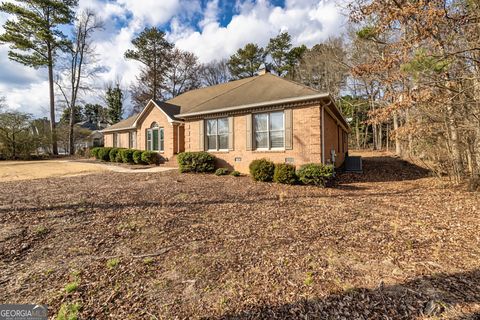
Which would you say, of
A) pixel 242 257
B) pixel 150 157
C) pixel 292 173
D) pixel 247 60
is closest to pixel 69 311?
pixel 242 257

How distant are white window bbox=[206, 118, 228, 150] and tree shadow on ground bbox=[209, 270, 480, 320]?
9.83 meters

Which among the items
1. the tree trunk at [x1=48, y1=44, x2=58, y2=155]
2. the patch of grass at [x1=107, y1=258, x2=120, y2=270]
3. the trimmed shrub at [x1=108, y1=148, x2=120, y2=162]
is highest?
the tree trunk at [x1=48, y1=44, x2=58, y2=155]

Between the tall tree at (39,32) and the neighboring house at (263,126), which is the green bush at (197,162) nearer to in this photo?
the neighboring house at (263,126)

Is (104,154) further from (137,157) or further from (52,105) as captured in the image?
(52,105)

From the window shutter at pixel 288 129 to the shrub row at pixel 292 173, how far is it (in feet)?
4.09

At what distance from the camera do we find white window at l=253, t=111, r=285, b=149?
10180 millimetres

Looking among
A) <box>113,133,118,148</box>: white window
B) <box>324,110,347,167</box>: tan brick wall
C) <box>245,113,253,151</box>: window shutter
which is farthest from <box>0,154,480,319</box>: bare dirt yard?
<box>113,133,118,148</box>: white window

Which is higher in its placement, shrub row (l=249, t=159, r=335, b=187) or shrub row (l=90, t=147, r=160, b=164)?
shrub row (l=90, t=147, r=160, b=164)

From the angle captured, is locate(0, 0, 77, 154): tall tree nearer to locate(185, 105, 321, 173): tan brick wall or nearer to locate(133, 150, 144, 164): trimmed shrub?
locate(133, 150, 144, 164): trimmed shrub

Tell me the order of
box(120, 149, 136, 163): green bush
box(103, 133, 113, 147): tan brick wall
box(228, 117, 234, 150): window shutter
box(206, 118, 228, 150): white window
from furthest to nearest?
box(103, 133, 113, 147): tan brick wall
box(120, 149, 136, 163): green bush
box(206, 118, 228, 150): white window
box(228, 117, 234, 150): window shutter

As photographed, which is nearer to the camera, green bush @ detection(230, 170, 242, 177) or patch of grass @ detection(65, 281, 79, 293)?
patch of grass @ detection(65, 281, 79, 293)

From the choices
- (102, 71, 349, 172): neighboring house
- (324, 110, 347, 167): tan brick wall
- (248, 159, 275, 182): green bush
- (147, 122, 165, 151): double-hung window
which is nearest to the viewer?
(248, 159, 275, 182): green bush

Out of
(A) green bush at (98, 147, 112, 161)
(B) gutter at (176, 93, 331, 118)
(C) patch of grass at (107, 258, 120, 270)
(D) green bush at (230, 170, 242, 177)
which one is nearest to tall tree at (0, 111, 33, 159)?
(A) green bush at (98, 147, 112, 161)

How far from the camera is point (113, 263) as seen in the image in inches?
128
